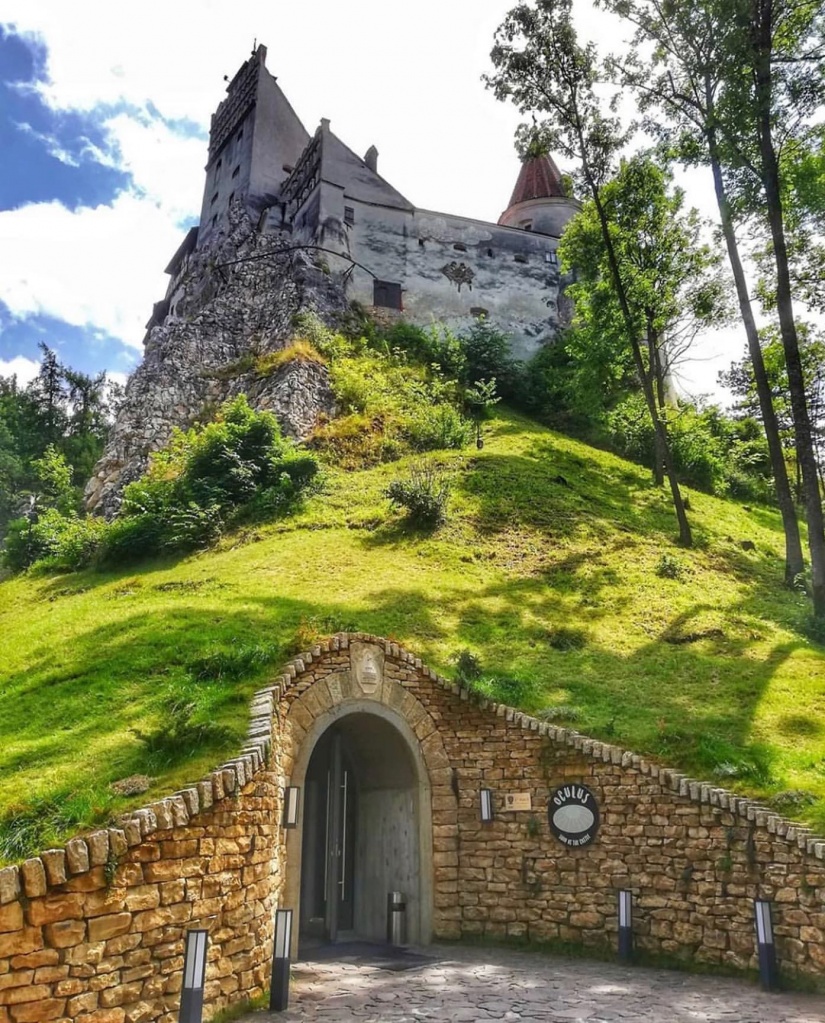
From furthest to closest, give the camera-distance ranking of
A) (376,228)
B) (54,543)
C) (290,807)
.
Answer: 1. (376,228)
2. (54,543)
3. (290,807)

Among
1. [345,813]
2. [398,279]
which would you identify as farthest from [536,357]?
[345,813]

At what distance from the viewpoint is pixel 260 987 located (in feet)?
22.0

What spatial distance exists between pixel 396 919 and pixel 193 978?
4.78 m

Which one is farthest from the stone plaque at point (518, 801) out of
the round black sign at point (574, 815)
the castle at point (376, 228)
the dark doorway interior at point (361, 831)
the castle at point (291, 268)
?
the castle at point (376, 228)

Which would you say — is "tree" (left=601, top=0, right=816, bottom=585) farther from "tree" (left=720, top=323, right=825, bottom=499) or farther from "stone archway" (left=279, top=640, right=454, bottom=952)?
"stone archway" (left=279, top=640, right=454, bottom=952)

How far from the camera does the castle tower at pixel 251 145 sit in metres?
36.8

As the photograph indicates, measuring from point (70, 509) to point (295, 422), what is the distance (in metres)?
9.19

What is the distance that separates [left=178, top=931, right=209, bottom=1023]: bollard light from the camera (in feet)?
17.4

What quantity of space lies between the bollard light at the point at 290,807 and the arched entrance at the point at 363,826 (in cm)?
24

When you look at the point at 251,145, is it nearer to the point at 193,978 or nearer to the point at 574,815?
the point at 574,815

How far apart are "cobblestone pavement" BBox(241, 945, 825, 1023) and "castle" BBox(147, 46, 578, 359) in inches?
1100

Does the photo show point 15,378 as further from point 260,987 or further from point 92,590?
point 260,987

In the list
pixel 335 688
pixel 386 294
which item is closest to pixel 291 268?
pixel 386 294

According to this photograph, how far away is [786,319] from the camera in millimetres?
14758
